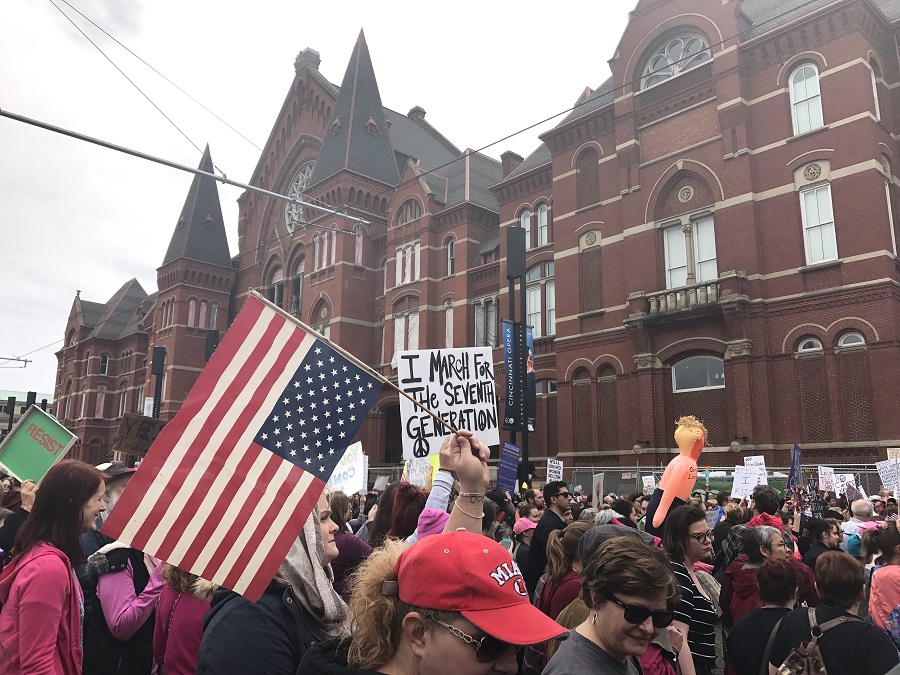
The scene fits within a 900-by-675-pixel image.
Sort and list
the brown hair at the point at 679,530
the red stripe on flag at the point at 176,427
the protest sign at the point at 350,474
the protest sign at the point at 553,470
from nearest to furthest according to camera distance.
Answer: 1. the red stripe on flag at the point at 176,427
2. the brown hair at the point at 679,530
3. the protest sign at the point at 350,474
4. the protest sign at the point at 553,470

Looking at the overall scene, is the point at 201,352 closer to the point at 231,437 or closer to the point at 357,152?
the point at 357,152

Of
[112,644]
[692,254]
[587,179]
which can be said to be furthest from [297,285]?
[112,644]

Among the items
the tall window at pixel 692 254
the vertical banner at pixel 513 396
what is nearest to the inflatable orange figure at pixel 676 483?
Result: the vertical banner at pixel 513 396

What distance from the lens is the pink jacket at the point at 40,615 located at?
2.91m

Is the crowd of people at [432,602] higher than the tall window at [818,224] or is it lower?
lower

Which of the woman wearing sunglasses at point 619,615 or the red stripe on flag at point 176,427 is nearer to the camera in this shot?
the woman wearing sunglasses at point 619,615

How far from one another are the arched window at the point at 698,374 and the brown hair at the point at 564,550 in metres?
17.8

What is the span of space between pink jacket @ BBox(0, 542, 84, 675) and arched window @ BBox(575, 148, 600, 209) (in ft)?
79.4

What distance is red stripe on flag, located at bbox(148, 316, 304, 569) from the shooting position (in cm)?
302

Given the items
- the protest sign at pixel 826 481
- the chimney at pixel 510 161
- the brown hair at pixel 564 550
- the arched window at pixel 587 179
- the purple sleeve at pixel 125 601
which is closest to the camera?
the purple sleeve at pixel 125 601

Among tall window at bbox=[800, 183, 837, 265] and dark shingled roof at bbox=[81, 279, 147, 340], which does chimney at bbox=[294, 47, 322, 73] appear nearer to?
dark shingled roof at bbox=[81, 279, 147, 340]

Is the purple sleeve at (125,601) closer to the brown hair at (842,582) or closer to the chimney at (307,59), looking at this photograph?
the brown hair at (842,582)

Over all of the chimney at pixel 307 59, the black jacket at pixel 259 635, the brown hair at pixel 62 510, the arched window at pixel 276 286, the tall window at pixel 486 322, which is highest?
the chimney at pixel 307 59

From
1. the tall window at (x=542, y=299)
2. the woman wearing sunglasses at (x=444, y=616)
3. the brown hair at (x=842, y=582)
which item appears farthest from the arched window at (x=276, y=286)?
the woman wearing sunglasses at (x=444, y=616)
